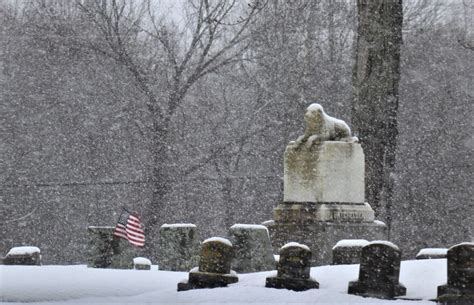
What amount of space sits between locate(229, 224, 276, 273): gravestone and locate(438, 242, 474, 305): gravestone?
11.3ft

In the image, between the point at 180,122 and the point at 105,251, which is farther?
the point at 180,122

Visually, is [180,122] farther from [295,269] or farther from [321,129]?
[295,269]

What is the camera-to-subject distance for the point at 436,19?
87.9ft

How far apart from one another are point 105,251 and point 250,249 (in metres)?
1.87

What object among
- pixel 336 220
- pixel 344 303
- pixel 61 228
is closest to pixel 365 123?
pixel 336 220

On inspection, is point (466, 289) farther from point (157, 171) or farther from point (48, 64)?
point (48, 64)

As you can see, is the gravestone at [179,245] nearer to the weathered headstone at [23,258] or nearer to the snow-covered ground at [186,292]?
the snow-covered ground at [186,292]

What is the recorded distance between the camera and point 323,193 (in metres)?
10.5

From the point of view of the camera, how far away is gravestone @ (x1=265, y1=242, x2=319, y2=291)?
5.61 metres

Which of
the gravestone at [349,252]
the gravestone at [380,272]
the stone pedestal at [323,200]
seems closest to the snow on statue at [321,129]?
the stone pedestal at [323,200]

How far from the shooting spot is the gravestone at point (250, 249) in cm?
820

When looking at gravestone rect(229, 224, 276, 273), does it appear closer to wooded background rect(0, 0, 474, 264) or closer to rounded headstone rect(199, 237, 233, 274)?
rounded headstone rect(199, 237, 233, 274)

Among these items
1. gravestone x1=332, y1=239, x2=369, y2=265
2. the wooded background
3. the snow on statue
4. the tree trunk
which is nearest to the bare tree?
the wooded background

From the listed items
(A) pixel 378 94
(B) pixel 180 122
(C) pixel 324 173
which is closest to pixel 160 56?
(B) pixel 180 122
